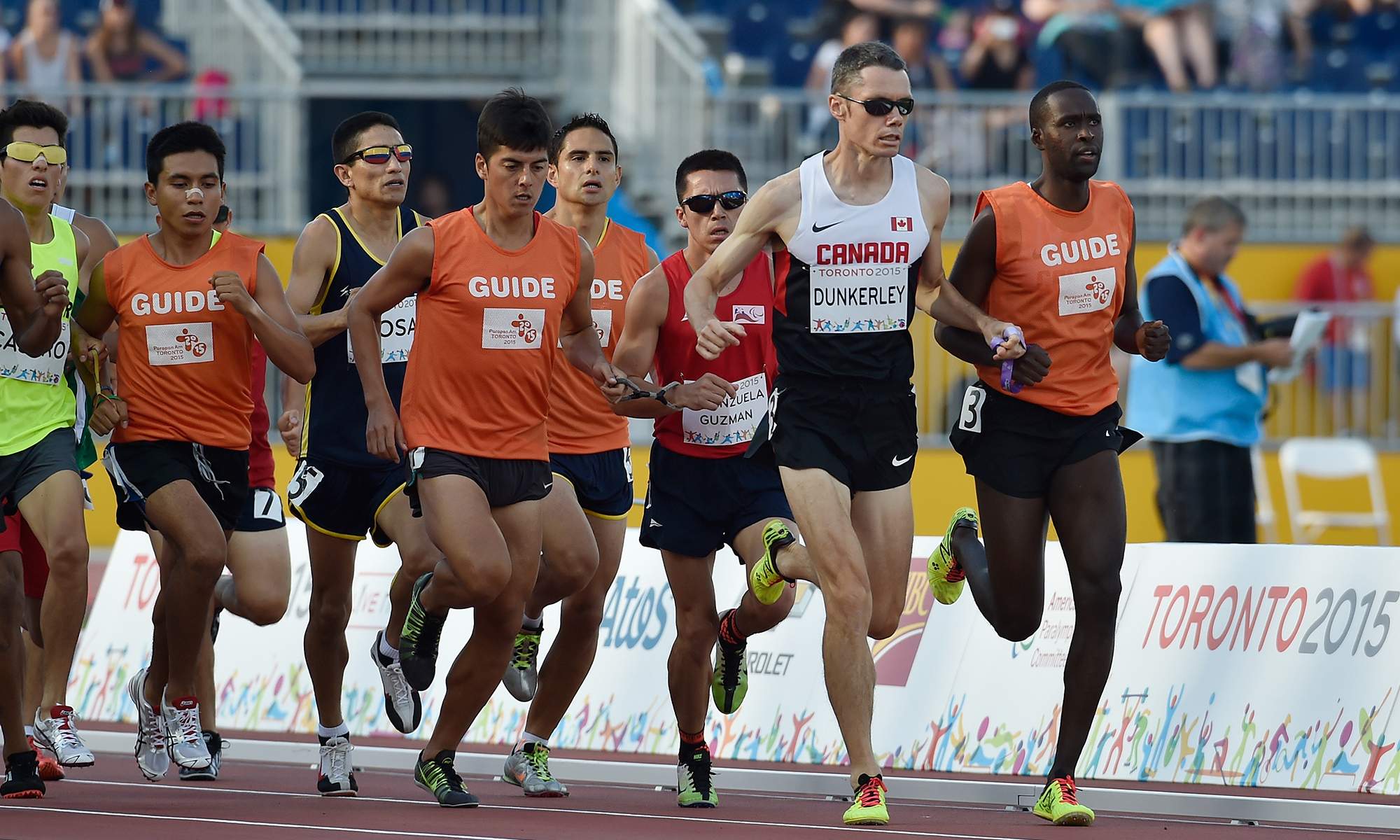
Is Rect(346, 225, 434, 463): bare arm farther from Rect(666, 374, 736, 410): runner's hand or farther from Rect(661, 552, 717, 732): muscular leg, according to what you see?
Rect(661, 552, 717, 732): muscular leg

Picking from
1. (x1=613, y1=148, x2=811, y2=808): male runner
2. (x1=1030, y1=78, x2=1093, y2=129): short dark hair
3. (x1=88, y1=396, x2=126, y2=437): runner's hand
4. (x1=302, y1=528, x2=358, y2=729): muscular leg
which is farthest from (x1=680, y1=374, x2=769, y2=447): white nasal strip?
(x1=88, y1=396, x2=126, y2=437): runner's hand

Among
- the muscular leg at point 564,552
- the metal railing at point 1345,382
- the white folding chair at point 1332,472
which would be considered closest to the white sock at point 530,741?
the muscular leg at point 564,552

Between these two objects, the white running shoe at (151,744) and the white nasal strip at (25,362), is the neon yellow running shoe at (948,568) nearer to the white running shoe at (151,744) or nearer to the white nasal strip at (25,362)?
the white running shoe at (151,744)

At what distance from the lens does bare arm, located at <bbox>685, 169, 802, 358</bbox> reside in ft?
25.4

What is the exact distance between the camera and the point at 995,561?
26.4 ft

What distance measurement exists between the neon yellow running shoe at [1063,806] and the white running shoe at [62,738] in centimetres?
420

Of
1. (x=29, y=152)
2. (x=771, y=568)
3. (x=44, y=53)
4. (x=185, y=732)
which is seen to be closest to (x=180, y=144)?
(x=29, y=152)

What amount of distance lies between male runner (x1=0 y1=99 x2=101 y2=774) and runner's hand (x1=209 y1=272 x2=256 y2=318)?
0.63m

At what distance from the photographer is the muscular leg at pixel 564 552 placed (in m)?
8.40

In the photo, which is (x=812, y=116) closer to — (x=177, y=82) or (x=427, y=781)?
(x=177, y=82)

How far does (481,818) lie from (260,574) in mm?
2160

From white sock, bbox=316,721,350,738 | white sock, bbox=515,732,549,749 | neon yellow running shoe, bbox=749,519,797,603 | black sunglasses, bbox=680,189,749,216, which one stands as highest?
black sunglasses, bbox=680,189,749,216

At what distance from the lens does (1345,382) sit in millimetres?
17453

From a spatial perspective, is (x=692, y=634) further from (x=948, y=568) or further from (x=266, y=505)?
(x=266, y=505)
